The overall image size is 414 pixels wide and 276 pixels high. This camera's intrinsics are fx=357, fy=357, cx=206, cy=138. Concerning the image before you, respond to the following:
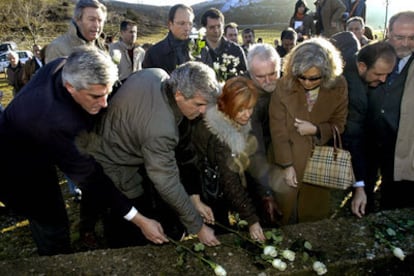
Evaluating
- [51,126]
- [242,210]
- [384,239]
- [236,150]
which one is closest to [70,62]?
[51,126]

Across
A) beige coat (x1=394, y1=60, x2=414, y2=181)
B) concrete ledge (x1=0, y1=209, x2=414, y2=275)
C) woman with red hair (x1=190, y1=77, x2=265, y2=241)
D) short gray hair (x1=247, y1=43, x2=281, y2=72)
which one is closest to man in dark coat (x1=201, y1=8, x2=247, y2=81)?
short gray hair (x1=247, y1=43, x2=281, y2=72)

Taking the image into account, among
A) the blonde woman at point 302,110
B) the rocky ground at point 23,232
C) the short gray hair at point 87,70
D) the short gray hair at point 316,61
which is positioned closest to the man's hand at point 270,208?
the blonde woman at point 302,110

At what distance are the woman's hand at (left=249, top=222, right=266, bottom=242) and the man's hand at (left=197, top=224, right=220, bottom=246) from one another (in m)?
0.22

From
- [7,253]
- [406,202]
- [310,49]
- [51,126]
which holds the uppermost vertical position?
[310,49]

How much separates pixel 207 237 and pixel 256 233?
303 millimetres

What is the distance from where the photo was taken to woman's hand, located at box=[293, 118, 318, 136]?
8.64 feet

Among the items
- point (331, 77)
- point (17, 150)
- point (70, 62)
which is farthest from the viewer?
point (331, 77)

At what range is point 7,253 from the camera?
3.34m

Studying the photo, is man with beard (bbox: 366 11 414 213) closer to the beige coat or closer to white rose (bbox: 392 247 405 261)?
the beige coat

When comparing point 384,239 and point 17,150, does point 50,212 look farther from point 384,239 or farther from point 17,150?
point 384,239

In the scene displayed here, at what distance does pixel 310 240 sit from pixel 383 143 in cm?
135

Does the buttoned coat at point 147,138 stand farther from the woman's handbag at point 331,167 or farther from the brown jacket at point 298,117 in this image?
the woman's handbag at point 331,167

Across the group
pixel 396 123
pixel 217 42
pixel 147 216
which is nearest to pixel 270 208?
pixel 147 216

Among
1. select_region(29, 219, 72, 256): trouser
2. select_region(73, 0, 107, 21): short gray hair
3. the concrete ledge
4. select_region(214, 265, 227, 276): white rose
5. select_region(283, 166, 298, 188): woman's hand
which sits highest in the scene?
select_region(73, 0, 107, 21): short gray hair
